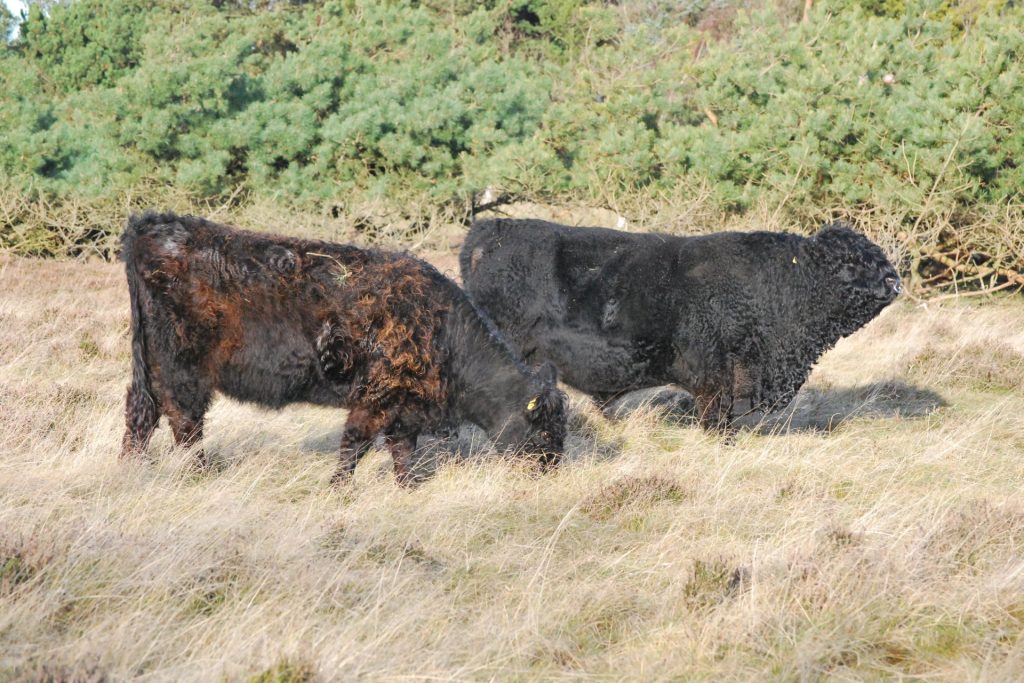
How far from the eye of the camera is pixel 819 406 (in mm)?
8703

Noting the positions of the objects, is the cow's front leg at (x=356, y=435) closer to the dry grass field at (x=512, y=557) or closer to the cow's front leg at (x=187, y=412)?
the dry grass field at (x=512, y=557)

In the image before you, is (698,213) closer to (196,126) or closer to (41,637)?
(196,126)

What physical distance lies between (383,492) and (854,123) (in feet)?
32.5

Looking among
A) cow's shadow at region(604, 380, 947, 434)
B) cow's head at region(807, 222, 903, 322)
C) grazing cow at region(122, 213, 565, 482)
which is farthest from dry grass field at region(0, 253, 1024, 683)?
cow's head at region(807, 222, 903, 322)

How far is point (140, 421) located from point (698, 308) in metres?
3.80

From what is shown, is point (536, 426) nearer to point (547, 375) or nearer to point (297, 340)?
point (547, 375)

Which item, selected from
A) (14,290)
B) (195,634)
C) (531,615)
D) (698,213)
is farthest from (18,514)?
(698,213)

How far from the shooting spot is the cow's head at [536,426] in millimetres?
5949

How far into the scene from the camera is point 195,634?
359cm

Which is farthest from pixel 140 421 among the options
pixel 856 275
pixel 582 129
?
pixel 582 129

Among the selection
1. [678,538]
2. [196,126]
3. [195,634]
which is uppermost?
[196,126]

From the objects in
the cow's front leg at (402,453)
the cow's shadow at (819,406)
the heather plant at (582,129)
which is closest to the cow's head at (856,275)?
the cow's shadow at (819,406)

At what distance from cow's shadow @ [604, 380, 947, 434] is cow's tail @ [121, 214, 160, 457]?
11.5 ft

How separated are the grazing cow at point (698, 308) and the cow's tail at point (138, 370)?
2.73 meters
